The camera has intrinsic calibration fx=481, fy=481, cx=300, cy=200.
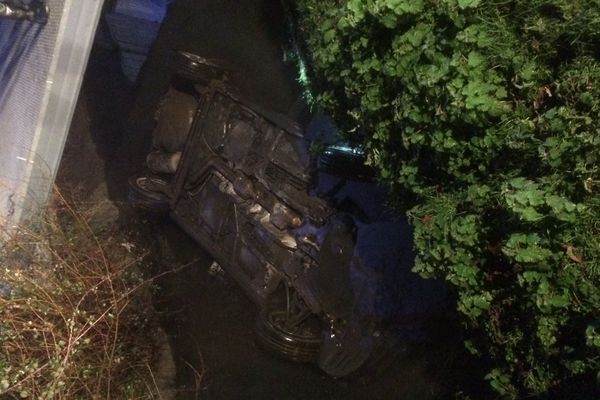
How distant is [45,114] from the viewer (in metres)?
4.13

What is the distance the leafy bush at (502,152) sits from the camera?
6.43 ft

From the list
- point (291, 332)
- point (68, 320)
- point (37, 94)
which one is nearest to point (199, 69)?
point (37, 94)

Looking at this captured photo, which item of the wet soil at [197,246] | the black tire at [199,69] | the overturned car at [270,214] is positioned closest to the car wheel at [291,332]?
the overturned car at [270,214]

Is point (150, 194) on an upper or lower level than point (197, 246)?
upper

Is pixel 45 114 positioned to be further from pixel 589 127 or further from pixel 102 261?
pixel 589 127

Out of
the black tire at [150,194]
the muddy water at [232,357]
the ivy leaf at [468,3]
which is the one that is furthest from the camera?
the black tire at [150,194]

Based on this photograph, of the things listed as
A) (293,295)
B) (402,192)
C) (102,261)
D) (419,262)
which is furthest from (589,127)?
(102,261)

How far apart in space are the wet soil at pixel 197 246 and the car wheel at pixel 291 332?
10.9 inches

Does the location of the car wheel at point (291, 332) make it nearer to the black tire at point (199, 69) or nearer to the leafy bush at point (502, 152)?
the leafy bush at point (502, 152)

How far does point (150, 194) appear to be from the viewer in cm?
629

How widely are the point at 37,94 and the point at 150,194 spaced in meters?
2.32

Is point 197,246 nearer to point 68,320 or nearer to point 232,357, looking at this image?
point 232,357

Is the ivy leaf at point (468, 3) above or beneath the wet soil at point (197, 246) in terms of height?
above

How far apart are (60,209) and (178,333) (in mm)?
1949
